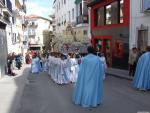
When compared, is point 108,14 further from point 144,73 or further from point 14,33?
point 14,33

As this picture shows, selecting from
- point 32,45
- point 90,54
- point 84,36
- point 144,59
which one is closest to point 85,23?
point 84,36

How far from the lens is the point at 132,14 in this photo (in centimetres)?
2380

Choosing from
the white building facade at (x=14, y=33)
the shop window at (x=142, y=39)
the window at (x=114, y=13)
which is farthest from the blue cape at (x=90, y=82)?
the white building facade at (x=14, y=33)

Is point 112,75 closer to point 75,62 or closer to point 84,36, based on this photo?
point 75,62

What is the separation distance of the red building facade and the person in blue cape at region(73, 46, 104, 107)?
13.9 m

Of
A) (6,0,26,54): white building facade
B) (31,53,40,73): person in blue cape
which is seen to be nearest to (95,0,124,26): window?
(31,53,40,73): person in blue cape

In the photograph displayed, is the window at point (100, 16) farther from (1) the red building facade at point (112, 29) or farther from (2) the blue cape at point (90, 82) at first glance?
(2) the blue cape at point (90, 82)

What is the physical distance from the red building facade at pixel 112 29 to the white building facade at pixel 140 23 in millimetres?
758

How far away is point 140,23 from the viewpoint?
22750mm

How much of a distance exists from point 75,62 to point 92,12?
1489 cm

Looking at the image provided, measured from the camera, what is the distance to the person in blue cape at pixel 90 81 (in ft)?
35.3

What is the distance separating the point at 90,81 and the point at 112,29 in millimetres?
16862

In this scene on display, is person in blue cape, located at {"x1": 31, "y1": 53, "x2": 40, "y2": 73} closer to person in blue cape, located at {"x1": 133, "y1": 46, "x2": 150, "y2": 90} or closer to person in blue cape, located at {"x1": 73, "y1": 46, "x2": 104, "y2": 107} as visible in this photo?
person in blue cape, located at {"x1": 133, "y1": 46, "x2": 150, "y2": 90}

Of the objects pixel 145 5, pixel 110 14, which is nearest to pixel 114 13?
pixel 110 14
